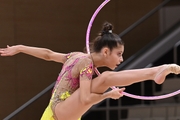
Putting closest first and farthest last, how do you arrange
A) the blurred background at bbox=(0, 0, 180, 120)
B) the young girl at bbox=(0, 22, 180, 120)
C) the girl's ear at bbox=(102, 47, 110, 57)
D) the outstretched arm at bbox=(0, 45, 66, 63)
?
the young girl at bbox=(0, 22, 180, 120) → the girl's ear at bbox=(102, 47, 110, 57) → the outstretched arm at bbox=(0, 45, 66, 63) → the blurred background at bbox=(0, 0, 180, 120)

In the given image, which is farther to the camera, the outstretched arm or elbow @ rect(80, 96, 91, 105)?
the outstretched arm

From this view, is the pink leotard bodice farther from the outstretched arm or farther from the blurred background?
the blurred background

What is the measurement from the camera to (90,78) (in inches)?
120

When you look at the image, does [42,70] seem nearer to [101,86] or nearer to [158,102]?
Answer: [158,102]

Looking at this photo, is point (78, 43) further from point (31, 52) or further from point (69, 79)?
point (69, 79)

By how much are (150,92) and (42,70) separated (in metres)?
2.28

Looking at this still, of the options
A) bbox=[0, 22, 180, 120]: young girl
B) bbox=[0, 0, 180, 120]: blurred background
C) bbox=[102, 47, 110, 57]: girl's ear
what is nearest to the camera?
bbox=[0, 22, 180, 120]: young girl

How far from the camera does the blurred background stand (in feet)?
15.9

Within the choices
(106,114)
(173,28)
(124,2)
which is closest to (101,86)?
(106,114)

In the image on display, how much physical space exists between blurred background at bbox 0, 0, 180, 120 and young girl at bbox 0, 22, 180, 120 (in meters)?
1.65

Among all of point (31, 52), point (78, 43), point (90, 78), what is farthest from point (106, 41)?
point (78, 43)

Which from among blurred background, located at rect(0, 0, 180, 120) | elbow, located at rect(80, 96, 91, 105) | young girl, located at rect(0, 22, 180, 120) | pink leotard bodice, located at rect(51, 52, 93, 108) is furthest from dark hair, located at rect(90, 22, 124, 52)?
blurred background, located at rect(0, 0, 180, 120)

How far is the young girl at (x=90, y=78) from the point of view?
2.93 metres

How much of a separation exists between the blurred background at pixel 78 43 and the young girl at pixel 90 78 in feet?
5.41
